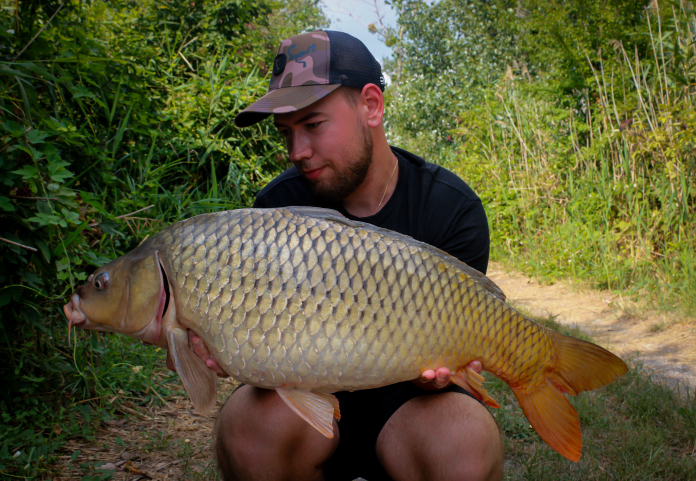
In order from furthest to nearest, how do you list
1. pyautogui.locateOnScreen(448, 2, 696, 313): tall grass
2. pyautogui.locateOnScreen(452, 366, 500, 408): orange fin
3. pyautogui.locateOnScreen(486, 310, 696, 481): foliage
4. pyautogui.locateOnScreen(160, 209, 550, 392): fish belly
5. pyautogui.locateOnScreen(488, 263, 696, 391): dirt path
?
pyautogui.locateOnScreen(448, 2, 696, 313): tall grass, pyautogui.locateOnScreen(488, 263, 696, 391): dirt path, pyautogui.locateOnScreen(486, 310, 696, 481): foliage, pyautogui.locateOnScreen(452, 366, 500, 408): orange fin, pyautogui.locateOnScreen(160, 209, 550, 392): fish belly

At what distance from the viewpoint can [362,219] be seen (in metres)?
1.77

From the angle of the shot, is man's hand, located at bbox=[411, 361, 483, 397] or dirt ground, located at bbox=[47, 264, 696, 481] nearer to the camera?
man's hand, located at bbox=[411, 361, 483, 397]

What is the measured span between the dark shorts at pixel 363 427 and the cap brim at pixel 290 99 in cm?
84

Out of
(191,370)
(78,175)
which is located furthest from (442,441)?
(78,175)

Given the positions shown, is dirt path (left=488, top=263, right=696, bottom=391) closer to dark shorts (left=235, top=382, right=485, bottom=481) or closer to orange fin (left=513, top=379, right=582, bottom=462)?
orange fin (left=513, top=379, right=582, bottom=462)

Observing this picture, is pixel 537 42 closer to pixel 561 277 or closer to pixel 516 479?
pixel 561 277

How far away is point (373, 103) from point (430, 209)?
0.38m

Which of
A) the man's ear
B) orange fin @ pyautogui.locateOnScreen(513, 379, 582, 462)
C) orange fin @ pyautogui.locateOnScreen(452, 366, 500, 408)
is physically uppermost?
the man's ear

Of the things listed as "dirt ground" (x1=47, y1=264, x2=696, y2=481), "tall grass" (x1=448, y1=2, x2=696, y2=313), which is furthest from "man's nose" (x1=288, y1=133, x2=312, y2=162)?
"tall grass" (x1=448, y1=2, x2=696, y2=313)

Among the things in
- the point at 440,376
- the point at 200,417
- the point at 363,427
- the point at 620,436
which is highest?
the point at 440,376

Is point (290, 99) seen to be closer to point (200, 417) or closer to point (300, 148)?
point (300, 148)

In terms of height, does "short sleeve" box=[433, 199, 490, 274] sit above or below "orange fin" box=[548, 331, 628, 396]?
above

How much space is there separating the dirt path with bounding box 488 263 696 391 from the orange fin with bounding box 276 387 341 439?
208cm

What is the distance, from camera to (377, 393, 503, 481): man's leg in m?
1.43
